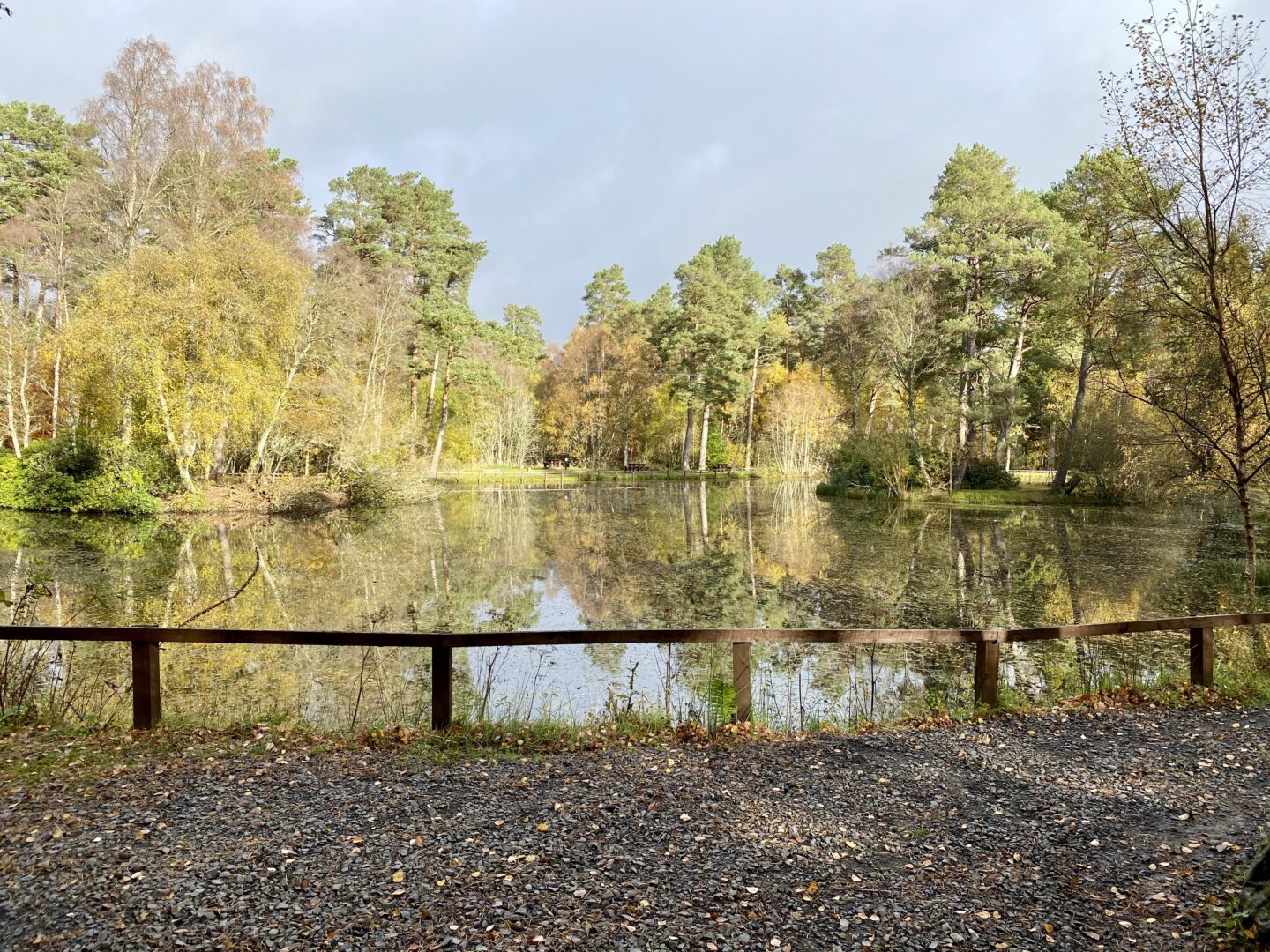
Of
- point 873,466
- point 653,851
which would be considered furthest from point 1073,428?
point 653,851

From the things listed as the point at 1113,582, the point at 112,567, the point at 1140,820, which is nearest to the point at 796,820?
the point at 1140,820

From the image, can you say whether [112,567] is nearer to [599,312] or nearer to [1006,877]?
[1006,877]

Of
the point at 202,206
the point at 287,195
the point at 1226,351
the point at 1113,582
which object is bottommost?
the point at 1113,582

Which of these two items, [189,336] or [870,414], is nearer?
[189,336]

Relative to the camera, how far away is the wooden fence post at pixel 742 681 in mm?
4849

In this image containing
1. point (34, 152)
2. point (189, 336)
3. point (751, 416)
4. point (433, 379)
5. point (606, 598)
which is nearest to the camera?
point (606, 598)

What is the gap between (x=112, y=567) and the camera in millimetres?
12062

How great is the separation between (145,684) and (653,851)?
3687mm

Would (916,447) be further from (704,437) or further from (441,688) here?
(441,688)

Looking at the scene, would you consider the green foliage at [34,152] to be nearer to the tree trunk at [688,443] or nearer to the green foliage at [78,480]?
the green foliage at [78,480]

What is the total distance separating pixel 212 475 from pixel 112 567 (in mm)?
14020

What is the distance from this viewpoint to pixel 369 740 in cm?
457

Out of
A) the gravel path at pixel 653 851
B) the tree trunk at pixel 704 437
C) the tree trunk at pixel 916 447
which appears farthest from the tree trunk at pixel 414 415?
the gravel path at pixel 653 851

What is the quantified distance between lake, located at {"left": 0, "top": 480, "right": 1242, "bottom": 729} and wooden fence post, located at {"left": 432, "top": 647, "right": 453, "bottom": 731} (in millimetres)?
671
